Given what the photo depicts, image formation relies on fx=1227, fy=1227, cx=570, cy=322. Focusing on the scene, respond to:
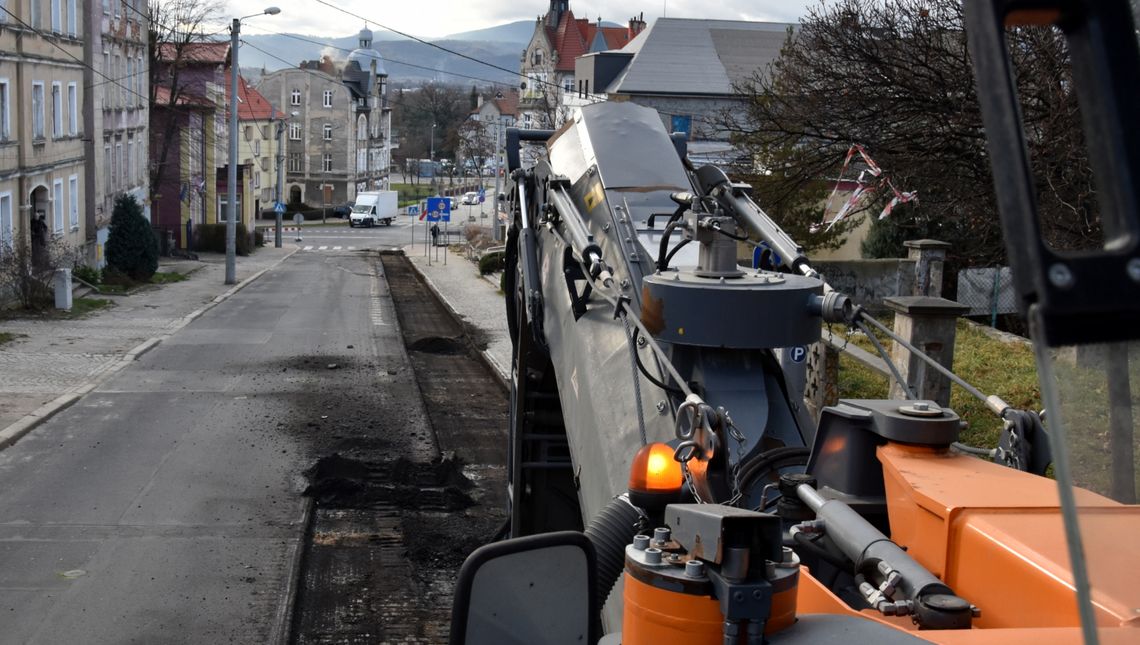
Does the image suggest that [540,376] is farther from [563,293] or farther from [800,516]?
[800,516]

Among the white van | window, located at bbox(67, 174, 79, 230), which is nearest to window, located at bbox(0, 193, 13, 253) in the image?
window, located at bbox(67, 174, 79, 230)

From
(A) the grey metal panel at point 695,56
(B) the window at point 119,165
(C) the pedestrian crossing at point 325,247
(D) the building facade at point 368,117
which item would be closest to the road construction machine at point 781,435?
(B) the window at point 119,165

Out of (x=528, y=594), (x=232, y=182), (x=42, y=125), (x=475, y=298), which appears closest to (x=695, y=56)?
(x=232, y=182)

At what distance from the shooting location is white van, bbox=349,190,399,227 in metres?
84.0

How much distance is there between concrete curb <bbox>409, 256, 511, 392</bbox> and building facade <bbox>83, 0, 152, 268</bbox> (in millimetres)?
10459

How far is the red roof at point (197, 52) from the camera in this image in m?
56.5

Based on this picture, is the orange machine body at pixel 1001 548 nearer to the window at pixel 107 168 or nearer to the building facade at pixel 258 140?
the window at pixel 107 168

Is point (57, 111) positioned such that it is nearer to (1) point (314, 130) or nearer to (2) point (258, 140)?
(2) point (258, 140)

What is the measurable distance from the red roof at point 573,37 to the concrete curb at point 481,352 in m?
59.3

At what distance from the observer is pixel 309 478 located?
12.9 metres

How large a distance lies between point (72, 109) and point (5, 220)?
28.3 ft

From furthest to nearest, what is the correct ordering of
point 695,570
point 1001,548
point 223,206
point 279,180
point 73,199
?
1. point 279,180
2. point 223,206
3. point 73,199
4. point 1001,548
5. point 695,570

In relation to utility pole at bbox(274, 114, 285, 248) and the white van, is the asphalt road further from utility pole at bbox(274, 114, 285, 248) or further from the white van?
the white van

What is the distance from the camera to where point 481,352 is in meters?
22.7
